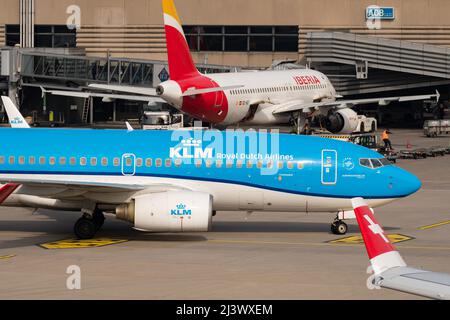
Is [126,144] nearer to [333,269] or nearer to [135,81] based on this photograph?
[333,269]

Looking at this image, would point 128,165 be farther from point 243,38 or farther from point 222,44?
point 222,44

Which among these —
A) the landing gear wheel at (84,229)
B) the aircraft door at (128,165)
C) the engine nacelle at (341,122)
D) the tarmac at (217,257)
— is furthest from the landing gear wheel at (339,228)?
the engine nacelle at (341,122)

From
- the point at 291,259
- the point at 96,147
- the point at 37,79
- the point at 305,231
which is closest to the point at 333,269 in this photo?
the point at 291,259

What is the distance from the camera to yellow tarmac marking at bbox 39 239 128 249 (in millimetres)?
29884

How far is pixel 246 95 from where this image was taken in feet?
222

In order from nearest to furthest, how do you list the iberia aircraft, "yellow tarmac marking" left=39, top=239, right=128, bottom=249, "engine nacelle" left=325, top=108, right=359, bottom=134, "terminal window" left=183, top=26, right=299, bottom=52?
1. "yellow tarmac marking" left=39, top=239, right=128, bottom=249
2. the iberia aircraft
3. "engine nacelle" left=325, top=108, right=359, bottom=134
4. "terminal window" left=183, top=26, right=299, bottom=52

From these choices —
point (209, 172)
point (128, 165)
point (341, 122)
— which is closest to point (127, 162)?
point (128, 165)

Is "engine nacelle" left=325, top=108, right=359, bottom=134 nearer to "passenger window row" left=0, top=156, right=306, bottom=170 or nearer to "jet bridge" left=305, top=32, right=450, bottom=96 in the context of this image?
"jet bridge" left=305, top=32, right=450, bottom=96

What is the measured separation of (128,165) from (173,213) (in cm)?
289

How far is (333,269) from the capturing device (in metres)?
26.2

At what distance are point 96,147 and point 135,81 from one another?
5271 centimetres

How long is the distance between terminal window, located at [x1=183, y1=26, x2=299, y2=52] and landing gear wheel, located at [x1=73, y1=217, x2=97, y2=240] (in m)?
65.2

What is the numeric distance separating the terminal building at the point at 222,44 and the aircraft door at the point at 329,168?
2074 inches

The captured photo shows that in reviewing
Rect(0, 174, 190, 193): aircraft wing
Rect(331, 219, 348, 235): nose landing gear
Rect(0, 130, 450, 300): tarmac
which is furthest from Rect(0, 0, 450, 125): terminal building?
Rect(331, 219, 348, 235): nose landing gear
